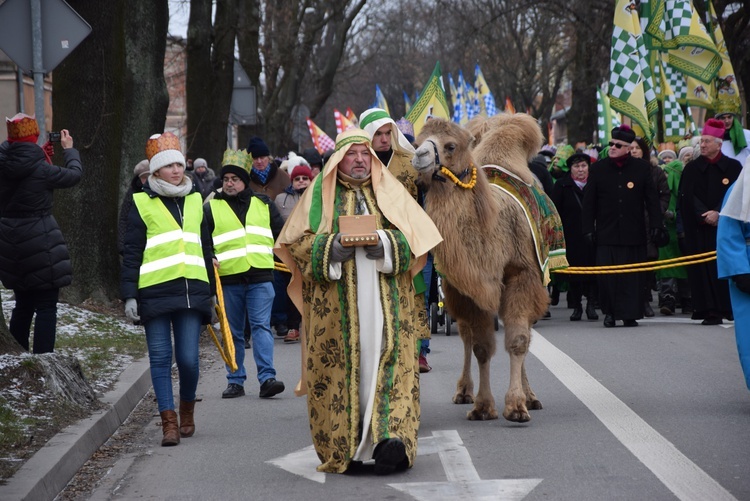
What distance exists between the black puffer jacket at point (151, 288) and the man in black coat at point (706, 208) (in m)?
7.70

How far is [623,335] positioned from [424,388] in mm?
4191

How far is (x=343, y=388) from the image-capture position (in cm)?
722

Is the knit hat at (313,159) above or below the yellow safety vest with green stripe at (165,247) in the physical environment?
above

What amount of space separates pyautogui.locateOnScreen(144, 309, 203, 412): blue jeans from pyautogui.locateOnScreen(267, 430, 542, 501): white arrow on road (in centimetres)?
103

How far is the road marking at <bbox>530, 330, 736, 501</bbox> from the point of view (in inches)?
258

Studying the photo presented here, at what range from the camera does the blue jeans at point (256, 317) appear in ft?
34.4

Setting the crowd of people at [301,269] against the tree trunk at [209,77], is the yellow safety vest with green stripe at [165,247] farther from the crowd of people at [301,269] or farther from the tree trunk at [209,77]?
the tree trunk at [209,77]

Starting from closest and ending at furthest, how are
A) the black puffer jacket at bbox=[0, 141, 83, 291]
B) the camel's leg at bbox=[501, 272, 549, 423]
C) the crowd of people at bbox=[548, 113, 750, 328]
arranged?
the camel's leg at bbox=[501, 272, 549, 423]
the black puffer jacket at bbox=[0, 141, 83, 291]
the crowd of people at bbox=[548, 113, 750, 328]

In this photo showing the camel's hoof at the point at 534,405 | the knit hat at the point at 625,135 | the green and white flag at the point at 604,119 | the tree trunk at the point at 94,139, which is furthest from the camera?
the green and white flag at the point at 604,119

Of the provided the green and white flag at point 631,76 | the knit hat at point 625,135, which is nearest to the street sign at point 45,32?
the knit hat at point 625,135

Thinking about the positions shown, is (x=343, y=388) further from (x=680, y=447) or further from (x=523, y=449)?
(x=680, y=447)

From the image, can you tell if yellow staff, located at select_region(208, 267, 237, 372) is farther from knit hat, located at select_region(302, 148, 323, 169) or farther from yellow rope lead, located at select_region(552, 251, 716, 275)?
knit hat, located at select_region(302, 148, 323, 169)

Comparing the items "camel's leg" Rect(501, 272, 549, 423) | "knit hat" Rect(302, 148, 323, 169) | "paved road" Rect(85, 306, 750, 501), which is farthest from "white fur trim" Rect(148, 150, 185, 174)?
"knit hat" Rect(302, 148, 323, 169)

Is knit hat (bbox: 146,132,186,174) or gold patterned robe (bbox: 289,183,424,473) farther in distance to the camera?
knit hat (bbox: 146,132,186,174)
